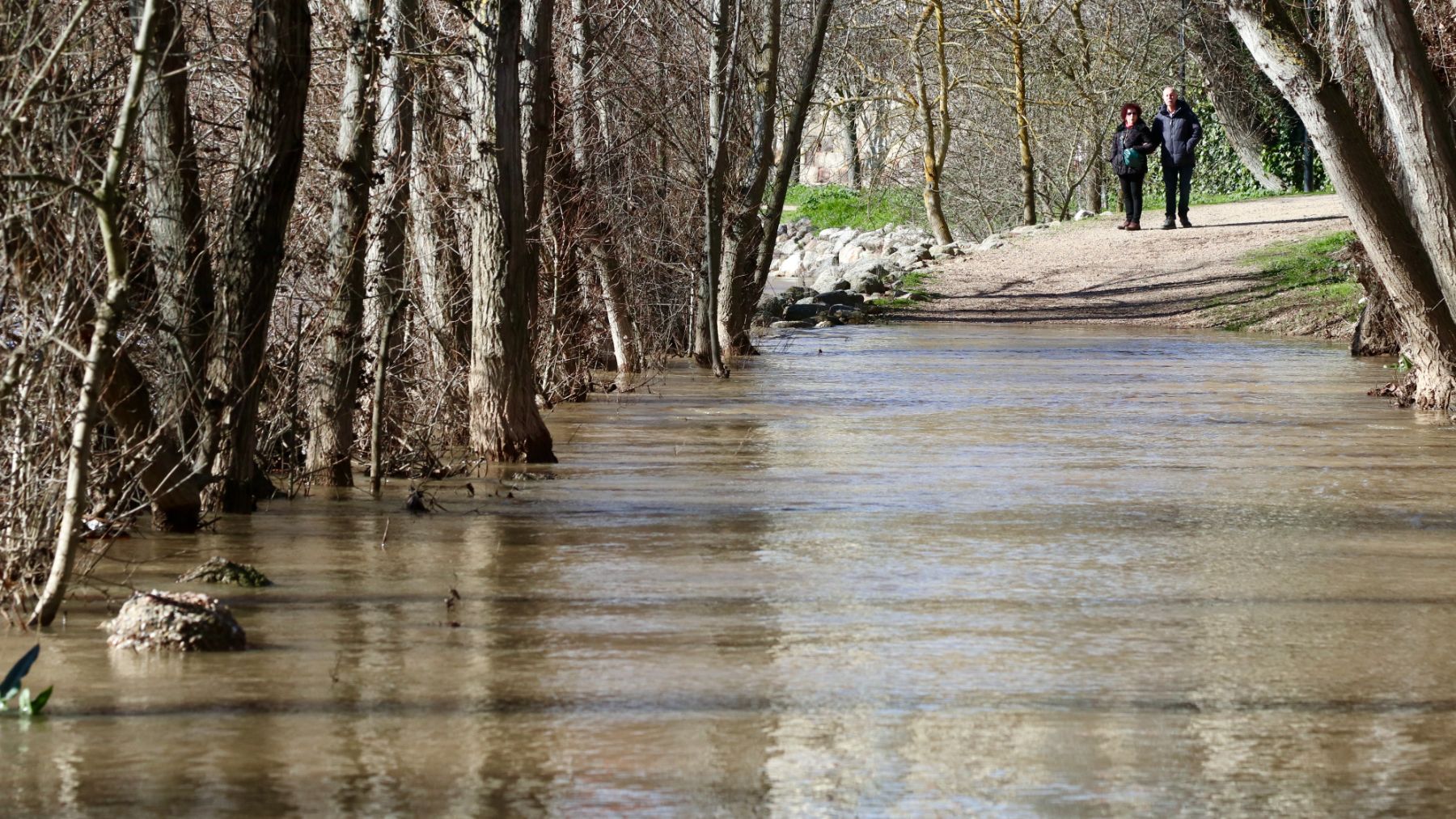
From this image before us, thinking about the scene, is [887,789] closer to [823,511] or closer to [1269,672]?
[1269,672]

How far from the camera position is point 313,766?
18.0ft

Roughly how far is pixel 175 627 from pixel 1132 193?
25.9 m

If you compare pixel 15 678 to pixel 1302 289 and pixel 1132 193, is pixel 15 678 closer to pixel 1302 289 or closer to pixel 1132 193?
pixel 1302 289

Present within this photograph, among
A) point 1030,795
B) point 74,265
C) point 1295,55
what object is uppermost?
point 1295,55

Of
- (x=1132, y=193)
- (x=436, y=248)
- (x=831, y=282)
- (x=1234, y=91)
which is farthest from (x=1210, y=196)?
(x=436, y=248)

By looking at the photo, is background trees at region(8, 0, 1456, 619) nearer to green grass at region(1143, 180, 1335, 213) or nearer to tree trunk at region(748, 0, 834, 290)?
tree trunk at region(748, 0, 834, 290)

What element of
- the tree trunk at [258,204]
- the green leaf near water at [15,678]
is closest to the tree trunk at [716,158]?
the tree trunk at [258,204]

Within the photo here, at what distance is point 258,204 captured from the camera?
32.7 feet

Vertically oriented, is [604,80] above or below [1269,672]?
above

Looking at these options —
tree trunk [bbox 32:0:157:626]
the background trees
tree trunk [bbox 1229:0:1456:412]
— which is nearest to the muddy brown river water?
tree trunk [bbox 32:0:157:626]

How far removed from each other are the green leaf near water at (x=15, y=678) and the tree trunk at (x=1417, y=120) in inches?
430

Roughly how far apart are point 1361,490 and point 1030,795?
662 cm

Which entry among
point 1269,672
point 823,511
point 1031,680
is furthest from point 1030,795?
point 823,511

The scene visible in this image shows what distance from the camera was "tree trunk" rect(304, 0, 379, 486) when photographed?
1117 centimetres
